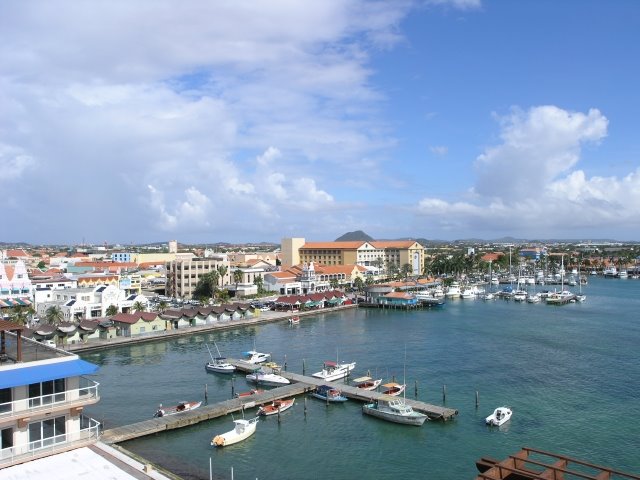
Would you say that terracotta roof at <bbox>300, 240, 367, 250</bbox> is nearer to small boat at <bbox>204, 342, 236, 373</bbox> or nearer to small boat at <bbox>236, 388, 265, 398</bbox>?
small boat at <bbox>204, 342, 236, 373</bbox>

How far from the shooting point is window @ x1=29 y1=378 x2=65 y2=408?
51.7ft

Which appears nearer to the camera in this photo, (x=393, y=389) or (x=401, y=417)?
(x=401, y=417)

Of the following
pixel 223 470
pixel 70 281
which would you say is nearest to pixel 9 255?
pixel 70 281

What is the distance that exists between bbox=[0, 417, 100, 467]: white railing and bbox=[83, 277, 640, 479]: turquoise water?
4183mm

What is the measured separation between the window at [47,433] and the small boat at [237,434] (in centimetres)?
699

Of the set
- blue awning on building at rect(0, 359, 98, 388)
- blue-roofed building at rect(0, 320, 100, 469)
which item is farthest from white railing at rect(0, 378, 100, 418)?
blue awning on building at rect(0, 359, 98, 388)

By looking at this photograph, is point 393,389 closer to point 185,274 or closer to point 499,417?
point 499,417

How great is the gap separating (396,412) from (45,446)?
1461cm

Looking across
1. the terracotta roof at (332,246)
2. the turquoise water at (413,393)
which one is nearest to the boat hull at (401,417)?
the turquoise water at (413,393)

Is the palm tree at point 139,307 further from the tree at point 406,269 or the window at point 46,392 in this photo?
the tree at point 406,269

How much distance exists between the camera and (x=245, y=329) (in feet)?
165

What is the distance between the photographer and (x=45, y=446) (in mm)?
15602

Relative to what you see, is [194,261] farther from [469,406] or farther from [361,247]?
[469,406]

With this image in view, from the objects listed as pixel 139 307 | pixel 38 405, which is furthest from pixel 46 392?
pixel 139 307
